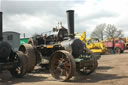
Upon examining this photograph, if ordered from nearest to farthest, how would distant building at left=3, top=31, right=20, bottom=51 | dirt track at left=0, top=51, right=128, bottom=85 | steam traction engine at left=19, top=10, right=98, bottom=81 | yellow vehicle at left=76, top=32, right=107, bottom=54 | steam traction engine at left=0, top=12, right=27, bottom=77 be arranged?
1. dirt track at left=0, top=51, right=128, bottom=85
2. steam traction engine at left=19, top=10, right=98, bottom=81
3. steam traction engine at left=0, top=12, right=27, bottom=77
4. yellow vehicle at left=76, top=32, right=107, bottom=54
5. distant building at left=3, top=31, right=20, bottom=51

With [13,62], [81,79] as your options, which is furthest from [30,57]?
[81,79]

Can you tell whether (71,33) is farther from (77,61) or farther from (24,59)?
(24,59)

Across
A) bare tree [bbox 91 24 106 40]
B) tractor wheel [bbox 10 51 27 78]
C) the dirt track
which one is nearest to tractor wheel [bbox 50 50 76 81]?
the dirt track

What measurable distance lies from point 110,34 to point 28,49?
116 feet

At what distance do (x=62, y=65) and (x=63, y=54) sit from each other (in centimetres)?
39

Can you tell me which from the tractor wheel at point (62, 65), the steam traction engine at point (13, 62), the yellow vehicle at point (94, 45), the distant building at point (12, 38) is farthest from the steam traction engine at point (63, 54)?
the distant building at point (12, 38)

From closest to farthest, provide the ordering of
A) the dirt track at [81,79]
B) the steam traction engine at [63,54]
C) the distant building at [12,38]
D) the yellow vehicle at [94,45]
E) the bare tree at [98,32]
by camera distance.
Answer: the dirt track at [81,79] → the steam traction engine at [63,54] → the yellow vehicle at [94,45] → the distant building at [12,38] → the bare tree at [98,32]

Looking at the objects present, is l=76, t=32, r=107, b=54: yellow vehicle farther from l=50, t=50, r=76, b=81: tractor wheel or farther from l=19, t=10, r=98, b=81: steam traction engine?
l=50, t=50, r=76, b=81: tractor wheel

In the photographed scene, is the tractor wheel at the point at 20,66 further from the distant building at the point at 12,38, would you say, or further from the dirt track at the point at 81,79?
the distant building at the point at 12,38

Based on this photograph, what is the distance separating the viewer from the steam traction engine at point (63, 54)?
19.1ft

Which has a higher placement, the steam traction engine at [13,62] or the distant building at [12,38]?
the distant building at [12,38]

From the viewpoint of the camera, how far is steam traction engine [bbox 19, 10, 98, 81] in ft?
19.1

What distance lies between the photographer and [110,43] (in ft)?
81.8

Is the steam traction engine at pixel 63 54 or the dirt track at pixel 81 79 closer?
the dirt track at pixel 81 79
